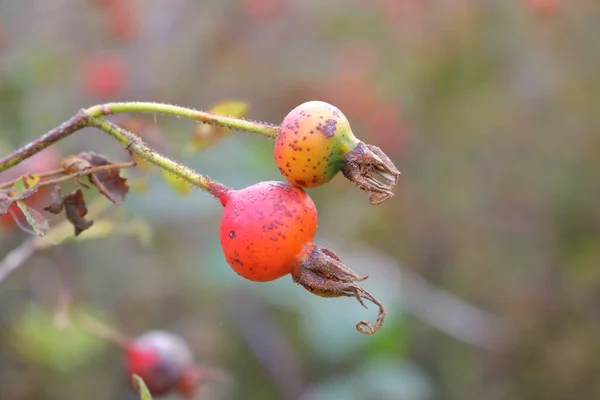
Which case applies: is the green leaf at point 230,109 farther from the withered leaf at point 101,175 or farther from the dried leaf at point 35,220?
the dried leaf at point 35,220

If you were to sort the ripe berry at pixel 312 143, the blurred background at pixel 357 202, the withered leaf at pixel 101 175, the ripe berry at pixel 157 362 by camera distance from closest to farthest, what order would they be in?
the ripe berry at pixel 312 143 → the withered leaf at pixel 101 175 → the ripe berry at pixel 157 362 → the blurred background at pixel 357 202

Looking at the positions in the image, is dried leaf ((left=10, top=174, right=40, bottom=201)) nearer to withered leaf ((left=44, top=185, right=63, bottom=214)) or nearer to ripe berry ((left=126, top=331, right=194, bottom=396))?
withered leaf ((left=44, top=185, right=63, bottom=214))

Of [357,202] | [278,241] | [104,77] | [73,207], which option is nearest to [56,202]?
[73,207]

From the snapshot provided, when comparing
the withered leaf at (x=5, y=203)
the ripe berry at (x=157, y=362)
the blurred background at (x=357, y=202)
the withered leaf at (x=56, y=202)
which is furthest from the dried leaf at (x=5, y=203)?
the blurred background at (x=357, y=202)

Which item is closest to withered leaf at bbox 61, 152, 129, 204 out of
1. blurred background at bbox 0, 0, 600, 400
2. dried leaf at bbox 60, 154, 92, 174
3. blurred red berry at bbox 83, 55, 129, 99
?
dried leaf at bbox 60, 154, 92, 174

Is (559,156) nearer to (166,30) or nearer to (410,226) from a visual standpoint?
(410,226)

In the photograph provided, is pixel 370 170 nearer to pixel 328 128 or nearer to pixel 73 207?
pixel 328 128

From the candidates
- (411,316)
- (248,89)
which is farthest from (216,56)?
(411,316)
